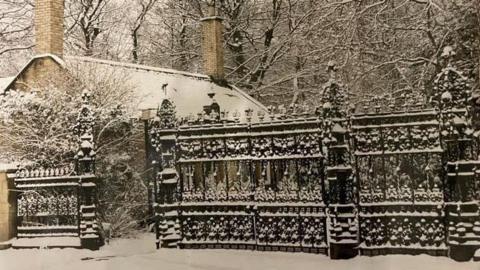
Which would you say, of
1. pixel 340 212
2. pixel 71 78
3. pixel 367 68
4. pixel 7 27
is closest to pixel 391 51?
pixel 367 68

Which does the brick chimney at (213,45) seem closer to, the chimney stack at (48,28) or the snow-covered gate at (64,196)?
the chimney stack at (48,28)

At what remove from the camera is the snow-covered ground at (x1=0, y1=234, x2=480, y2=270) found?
222 cm

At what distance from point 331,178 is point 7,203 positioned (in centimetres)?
192

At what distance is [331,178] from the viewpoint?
104 inches

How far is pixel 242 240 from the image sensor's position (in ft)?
9.32

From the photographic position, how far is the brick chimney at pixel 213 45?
19.3ft

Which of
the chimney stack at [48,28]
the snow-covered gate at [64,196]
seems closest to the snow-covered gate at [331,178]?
the snow-covered gate at [64,196]

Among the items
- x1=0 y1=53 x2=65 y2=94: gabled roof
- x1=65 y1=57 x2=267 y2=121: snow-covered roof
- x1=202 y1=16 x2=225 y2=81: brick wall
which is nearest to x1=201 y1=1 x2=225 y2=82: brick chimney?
x1=202 y1=16 x2=225 y2=81: brick wall

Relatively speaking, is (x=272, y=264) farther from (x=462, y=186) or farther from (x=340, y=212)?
(x=462, y=186)

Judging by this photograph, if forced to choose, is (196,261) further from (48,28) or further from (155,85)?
(48,28)

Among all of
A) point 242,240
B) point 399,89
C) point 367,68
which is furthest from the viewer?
point 367,68

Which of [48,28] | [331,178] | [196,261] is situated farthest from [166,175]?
[48,28]

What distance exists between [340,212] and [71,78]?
2.23 meters

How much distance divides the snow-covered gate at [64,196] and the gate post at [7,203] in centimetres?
4
